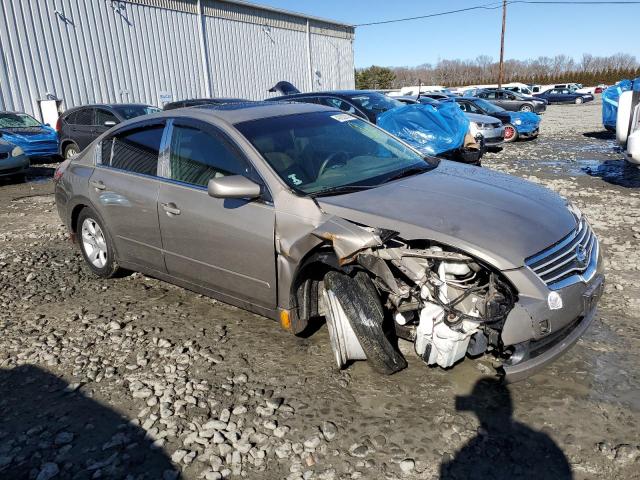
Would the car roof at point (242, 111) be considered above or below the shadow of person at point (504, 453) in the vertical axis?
above

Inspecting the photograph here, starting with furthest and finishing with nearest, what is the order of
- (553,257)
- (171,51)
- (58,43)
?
1. (171,51)
2. (58,43)
3. (553,257)

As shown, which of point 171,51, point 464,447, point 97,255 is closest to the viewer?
point 464,447

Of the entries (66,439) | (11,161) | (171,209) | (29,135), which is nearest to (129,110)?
(29,135)

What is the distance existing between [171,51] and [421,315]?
832 inches

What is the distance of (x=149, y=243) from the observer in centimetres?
416

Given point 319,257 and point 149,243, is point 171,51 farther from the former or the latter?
point 319,257

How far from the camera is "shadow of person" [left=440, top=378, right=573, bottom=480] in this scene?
7.69 ft

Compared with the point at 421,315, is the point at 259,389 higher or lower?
lower

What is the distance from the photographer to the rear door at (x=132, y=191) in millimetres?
4086

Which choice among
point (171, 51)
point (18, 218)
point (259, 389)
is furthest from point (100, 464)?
point (171, 51)

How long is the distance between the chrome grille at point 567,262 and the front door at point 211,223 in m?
1.57

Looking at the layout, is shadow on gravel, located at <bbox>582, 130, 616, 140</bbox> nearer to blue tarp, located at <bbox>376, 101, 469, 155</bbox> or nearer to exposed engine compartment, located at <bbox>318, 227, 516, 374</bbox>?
blue tarp, located at <bbox>376, 101, 469, 155</bbox>

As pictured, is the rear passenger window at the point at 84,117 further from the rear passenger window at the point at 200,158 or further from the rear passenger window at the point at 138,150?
the rear passenger window at the point at 200,158

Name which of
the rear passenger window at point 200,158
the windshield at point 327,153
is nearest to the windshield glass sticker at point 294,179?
the windshield at point 327,153
